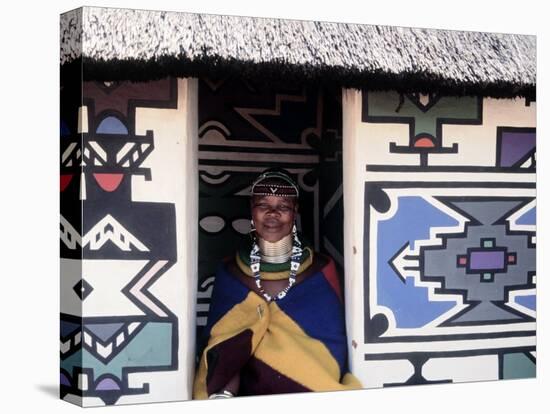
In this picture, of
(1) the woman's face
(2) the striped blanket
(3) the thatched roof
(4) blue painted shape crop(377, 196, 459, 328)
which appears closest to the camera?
(3) the thatched roof

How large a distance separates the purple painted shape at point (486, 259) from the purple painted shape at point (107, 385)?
2224 millimetres

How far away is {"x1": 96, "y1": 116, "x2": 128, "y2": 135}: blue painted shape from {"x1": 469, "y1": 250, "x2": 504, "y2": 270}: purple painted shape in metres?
2.21

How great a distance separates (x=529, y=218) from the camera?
7.45 metres

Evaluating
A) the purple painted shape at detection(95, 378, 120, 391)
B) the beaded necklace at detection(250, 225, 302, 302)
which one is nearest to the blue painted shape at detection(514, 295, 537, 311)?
the beaded necklace at detection(250, 225, 302, 302)

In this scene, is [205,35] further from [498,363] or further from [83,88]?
[498,363]

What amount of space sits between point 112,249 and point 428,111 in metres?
2.02

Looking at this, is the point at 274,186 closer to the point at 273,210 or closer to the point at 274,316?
the point at 273,210

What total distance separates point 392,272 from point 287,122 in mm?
1419

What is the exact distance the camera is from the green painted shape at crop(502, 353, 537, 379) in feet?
24.3

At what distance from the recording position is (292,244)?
7395 mm

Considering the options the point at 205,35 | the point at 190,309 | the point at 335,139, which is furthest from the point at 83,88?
the point at 335,139

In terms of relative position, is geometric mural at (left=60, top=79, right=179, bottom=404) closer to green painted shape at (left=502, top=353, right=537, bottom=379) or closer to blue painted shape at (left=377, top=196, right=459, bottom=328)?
blue painted shape at (left=377, top=196, right=459, bottom=328)

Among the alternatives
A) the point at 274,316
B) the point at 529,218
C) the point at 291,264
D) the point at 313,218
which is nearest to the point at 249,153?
the point at 313,218

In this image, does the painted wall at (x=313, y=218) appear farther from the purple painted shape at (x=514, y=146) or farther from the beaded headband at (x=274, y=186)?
the beaded headband at (x=274, y=186)
